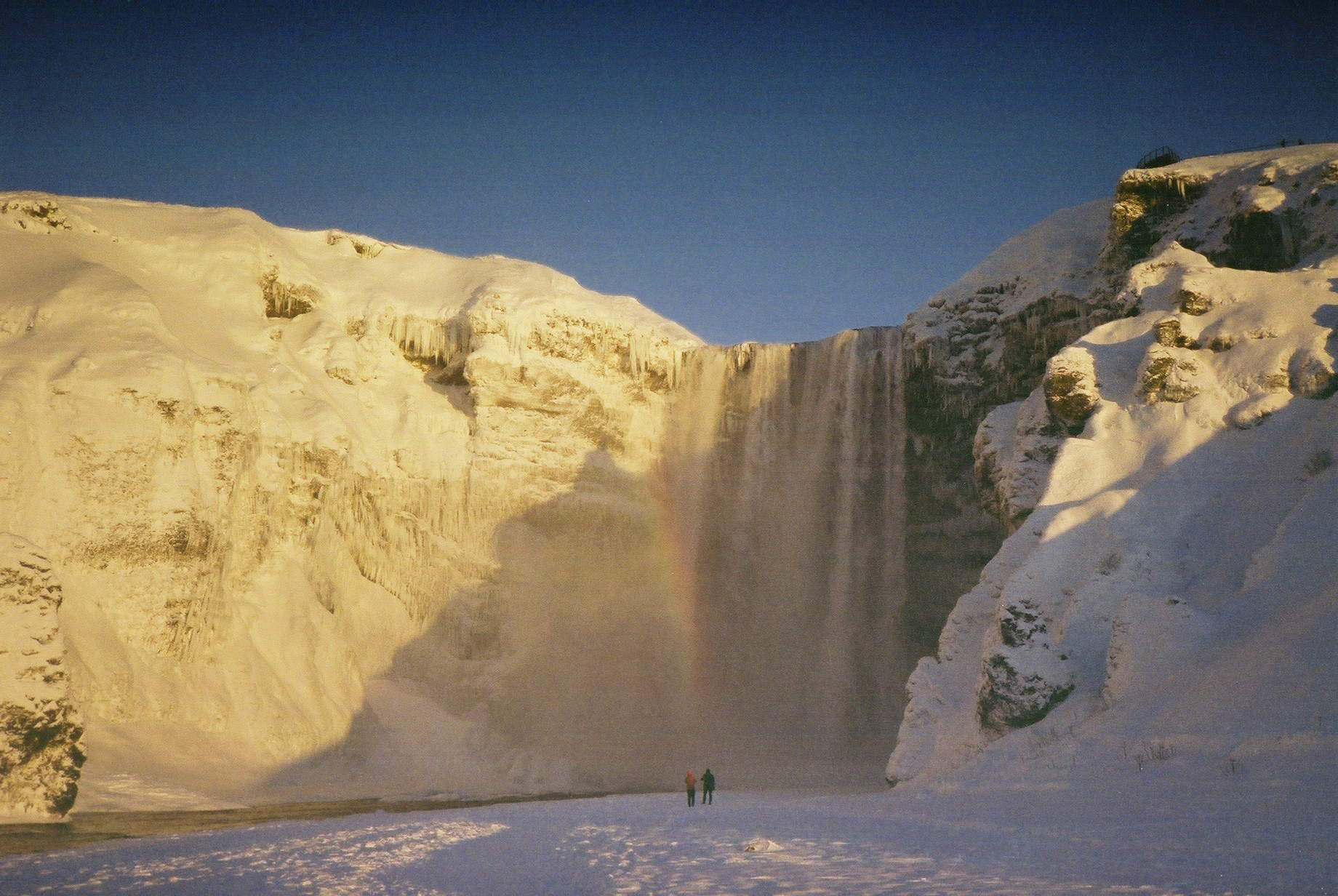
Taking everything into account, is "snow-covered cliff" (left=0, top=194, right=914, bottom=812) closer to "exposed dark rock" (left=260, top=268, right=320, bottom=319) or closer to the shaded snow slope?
"exposed dark rock" (left=260, top=268, right=320, bottom=319)

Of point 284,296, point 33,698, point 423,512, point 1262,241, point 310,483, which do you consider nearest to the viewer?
point 33,698

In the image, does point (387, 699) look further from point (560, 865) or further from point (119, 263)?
point (560, 865)

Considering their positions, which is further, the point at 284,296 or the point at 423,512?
the point at 284,296

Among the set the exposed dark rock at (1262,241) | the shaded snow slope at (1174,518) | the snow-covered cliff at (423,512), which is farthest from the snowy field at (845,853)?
the exposed dark rock at (1262,241)

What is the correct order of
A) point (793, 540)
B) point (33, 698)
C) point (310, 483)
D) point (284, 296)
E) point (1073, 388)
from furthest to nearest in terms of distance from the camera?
1. point (793, 540)
2. point (284, 296)
3. point (310, 483)
4. point (1073, 388)
5. point (33, 698)

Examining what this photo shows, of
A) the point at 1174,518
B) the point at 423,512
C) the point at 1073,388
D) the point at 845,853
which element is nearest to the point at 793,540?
the point at 423,512

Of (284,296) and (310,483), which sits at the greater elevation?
(284,296)

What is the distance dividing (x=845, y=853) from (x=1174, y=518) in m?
15.7

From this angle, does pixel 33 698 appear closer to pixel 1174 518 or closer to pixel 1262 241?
pixel 1174 518

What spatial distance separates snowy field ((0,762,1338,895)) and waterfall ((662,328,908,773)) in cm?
2705

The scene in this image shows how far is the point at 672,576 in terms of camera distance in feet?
158

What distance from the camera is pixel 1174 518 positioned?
77.4ft

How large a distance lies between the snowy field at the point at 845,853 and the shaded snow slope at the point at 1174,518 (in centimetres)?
155

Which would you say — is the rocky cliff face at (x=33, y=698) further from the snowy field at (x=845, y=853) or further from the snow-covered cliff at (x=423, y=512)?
the snow-covered cliff at (x=423, y=512)
